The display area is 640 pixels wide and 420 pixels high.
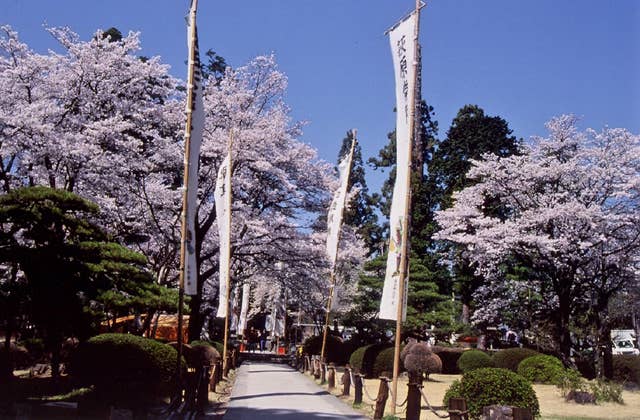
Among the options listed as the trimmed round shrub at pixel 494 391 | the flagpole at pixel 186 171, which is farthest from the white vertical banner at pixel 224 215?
the trimmed round shrub at pixel 494 391

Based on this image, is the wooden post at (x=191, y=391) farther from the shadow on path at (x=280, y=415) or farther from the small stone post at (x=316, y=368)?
the small stone post at (x=316, y=368)

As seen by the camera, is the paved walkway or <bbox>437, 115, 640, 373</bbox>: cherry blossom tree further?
<bbox>437, 115, 640, 373</bbox>: cherry blossom tree

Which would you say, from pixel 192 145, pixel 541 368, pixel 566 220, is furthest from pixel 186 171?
pixel 566 220

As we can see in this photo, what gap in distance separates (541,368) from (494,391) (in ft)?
42.4

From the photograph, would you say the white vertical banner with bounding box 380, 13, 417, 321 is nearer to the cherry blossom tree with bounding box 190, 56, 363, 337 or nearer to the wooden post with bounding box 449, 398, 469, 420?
the wooden post with bounding box 449, 398, 469, 420

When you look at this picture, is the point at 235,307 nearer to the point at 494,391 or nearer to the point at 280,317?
the point at 280,317

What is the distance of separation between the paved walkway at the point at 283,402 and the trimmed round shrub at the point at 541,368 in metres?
8.34

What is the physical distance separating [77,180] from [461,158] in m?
33.5

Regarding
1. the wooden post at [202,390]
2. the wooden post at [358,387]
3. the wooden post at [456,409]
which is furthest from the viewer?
the wooden post at [358,387]

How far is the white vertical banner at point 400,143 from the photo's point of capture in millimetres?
12430

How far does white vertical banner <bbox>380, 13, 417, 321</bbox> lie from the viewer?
1243cm

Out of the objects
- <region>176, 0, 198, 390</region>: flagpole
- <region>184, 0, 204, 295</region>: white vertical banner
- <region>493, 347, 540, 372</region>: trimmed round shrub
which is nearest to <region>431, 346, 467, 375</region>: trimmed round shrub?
<region>493, 347, 540, 372</region>: trimmed round shrub

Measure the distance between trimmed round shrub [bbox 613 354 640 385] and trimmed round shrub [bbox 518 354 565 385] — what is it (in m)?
3.59

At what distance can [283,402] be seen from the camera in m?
16.2
